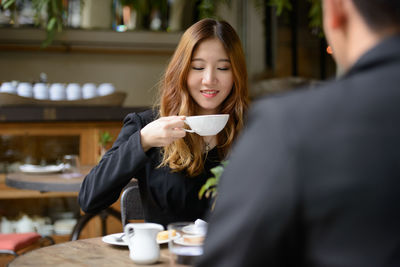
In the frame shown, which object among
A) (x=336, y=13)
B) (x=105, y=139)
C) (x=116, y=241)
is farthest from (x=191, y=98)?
(x=105, y=139)

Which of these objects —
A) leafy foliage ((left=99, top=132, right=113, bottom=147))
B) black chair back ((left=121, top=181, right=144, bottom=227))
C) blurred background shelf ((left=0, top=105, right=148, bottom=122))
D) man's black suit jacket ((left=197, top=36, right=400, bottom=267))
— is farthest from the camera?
blurred background shelf ((left=0, top=105, right=148, bottom=122))

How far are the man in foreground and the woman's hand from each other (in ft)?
2.73

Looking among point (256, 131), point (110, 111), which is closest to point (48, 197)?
point (110, 111)

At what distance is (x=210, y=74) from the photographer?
5.47 feet

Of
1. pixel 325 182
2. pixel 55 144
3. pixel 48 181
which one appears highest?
pixel 325 182

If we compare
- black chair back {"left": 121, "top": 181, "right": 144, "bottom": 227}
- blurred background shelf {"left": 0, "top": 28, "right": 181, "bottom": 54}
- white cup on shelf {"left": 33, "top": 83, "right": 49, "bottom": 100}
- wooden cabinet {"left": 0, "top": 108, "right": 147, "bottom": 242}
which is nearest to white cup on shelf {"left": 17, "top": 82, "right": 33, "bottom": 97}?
white cup on shelf {"left": 33, "top": 83, "right": 49, "bottom": 100}

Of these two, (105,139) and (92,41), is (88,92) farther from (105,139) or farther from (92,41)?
(92,41)

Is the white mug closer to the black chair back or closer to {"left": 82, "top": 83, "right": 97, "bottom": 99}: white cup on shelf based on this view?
the black chair back

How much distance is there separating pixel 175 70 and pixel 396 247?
4.22ft

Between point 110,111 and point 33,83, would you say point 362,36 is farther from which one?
point 33,83

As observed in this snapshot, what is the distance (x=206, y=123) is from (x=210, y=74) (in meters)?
0.32

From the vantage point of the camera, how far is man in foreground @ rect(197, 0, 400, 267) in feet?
1.70

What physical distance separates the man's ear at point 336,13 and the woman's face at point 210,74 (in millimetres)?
1036

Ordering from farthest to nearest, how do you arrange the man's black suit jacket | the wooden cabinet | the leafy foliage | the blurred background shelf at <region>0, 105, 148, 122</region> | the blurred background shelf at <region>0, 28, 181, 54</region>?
the blurred background shelf at <region>0, 28, 181, 54</region> → the wooden cabinet → the blurred background shelf at <region>0, 105, 148, 122</region> → the leafy foliage → the man's black suit jacket
